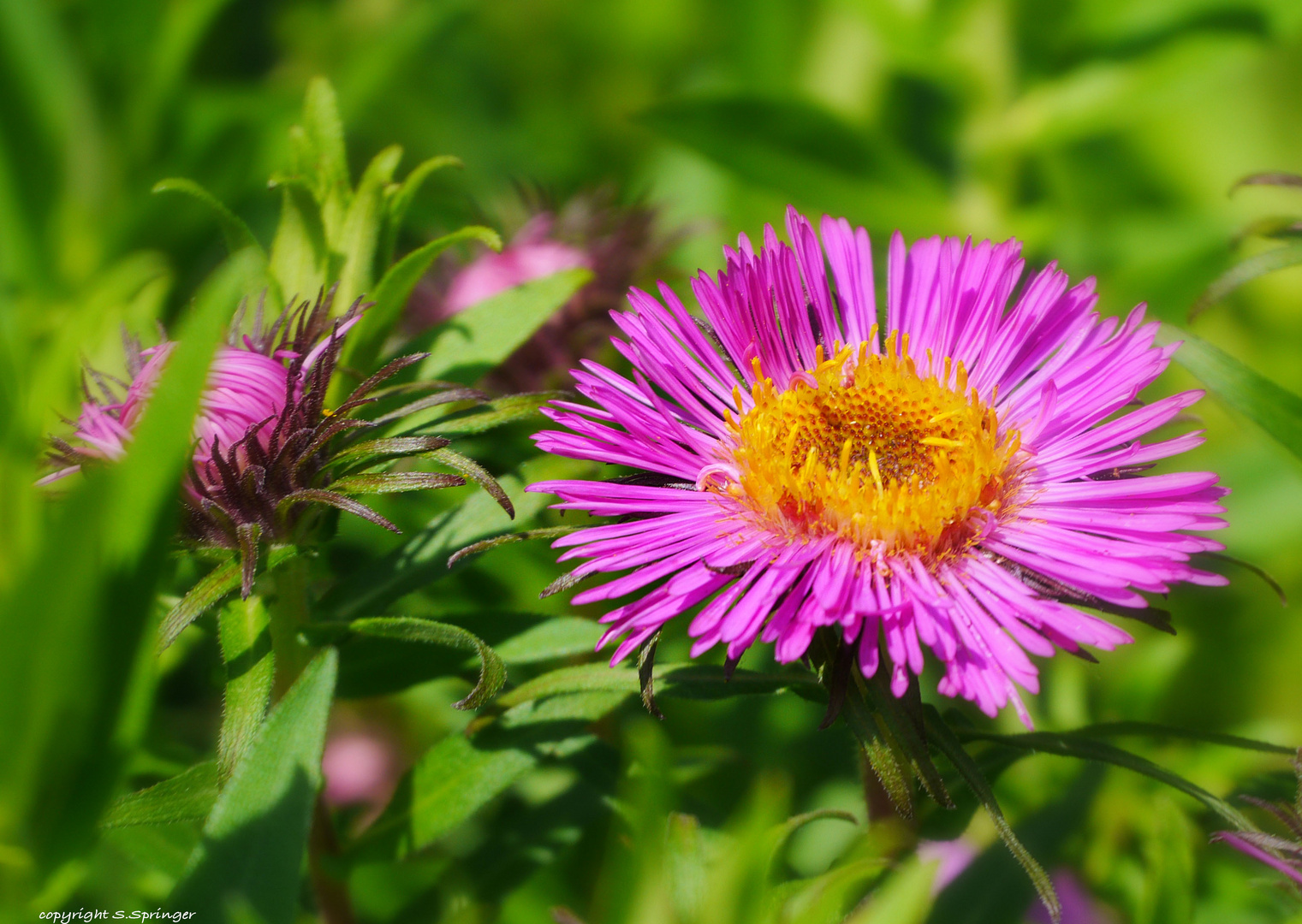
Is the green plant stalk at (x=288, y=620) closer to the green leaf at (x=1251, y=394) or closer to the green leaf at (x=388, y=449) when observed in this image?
the green leaf at (x=388, y=449)

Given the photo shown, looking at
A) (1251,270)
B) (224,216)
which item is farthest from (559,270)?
(1251,270)

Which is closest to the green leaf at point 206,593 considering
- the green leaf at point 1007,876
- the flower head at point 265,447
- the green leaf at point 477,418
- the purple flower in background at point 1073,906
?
the flower head at point 265,447

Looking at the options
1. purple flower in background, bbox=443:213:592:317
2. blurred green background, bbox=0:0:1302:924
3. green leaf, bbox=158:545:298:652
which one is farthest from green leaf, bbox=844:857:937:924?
purple flower in background, bbox=443:213:592:317

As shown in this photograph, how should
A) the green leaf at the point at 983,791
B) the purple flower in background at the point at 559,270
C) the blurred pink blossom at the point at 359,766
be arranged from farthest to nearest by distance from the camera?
the blurred pink blossom at the point at 359,766 < the purple flower in background at the point at 559,270 < the green leaf at the point at 983,791

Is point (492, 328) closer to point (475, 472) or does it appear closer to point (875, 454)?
point (475, 472)

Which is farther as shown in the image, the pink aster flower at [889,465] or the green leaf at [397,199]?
the green leaf at [397,199]

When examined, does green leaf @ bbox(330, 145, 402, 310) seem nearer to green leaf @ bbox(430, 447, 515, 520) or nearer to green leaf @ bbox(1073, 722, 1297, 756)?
green leaf @ bbox(430, 447, 515, 520)

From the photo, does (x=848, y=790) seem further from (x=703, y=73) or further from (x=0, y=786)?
(x=703, y=73)
